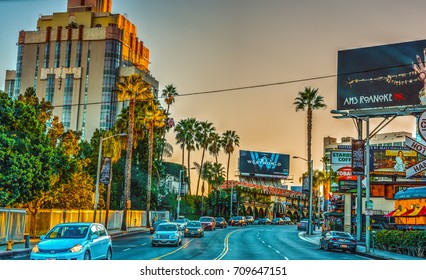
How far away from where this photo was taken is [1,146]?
33312mm

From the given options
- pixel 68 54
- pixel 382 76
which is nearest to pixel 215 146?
pixel 68 54

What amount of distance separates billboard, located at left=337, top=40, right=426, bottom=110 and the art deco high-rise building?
9452 centimetres

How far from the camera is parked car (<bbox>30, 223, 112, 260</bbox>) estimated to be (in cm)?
1946

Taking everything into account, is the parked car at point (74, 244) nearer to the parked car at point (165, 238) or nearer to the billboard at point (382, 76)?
the parked car at point (165, 238)

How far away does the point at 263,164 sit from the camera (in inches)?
5261

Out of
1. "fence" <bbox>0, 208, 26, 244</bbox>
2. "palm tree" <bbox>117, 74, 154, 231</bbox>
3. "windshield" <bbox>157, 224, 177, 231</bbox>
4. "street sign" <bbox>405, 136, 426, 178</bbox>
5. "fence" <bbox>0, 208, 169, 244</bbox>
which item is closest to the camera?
"street sign" <bbox>405, 136, 426, 178</bbox>

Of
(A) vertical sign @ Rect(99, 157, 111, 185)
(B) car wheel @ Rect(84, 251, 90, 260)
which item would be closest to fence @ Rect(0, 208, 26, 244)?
(A) vertical sign @ Rect(99, 157, 111, 185)

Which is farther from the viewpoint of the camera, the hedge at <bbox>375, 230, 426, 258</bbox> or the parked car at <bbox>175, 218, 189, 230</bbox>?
the parked car at <bbox>175, 218, 189, 230</bbox>

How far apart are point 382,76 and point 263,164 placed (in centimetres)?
8984

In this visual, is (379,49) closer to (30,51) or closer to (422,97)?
(422,97)

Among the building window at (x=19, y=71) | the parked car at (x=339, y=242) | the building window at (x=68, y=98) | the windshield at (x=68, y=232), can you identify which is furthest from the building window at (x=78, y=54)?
the windshield at (x=68, y=232)

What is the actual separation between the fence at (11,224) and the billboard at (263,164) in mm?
95863

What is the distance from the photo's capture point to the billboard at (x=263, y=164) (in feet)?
433

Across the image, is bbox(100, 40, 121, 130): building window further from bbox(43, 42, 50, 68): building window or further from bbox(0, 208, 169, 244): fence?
bbox(0, 208, 169, 244): fence
